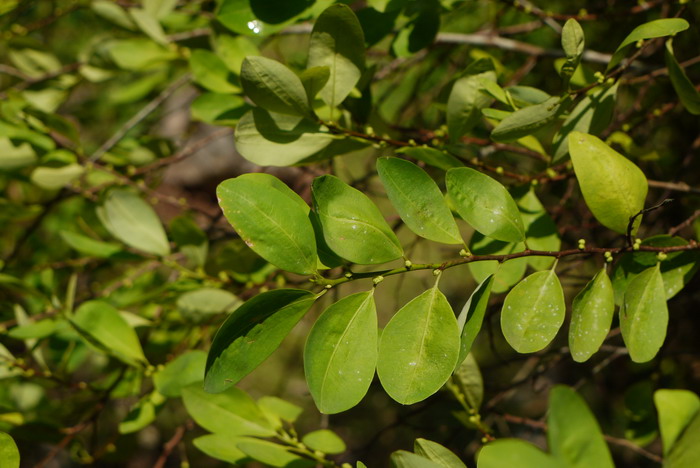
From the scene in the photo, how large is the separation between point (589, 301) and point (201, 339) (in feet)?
2.57

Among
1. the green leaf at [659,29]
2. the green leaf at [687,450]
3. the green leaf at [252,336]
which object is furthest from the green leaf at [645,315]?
the green leaf at [252,336]

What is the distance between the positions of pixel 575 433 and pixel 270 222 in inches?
14.2

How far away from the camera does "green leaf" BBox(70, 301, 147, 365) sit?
94 cm

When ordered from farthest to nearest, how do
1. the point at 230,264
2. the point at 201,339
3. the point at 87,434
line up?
1. the point at 87,434
2. the point at 201,339
3. the point at 230,264

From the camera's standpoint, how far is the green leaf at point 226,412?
2.71 feet

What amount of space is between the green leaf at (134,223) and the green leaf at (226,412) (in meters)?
0.32

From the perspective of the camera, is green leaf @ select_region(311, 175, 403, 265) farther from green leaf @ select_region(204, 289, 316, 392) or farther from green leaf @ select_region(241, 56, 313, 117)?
green leaf @ select_region(241, 56, 313, 117)

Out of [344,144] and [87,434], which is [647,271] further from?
[87,434]

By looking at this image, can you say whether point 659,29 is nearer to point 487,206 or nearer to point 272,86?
point 487,206

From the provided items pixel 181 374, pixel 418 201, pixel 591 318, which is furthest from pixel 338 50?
pixel 181 374

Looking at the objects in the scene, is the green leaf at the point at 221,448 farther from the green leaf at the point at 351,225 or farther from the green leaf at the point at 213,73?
the green leaf at the point at 213,73

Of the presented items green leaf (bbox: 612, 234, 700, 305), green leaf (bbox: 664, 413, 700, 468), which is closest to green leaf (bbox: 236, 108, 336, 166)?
green leaf (bbox: 612, 234, 700, 305)

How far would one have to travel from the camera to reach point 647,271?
2.14 feet

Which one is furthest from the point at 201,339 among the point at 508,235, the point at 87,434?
the point at 87,434
